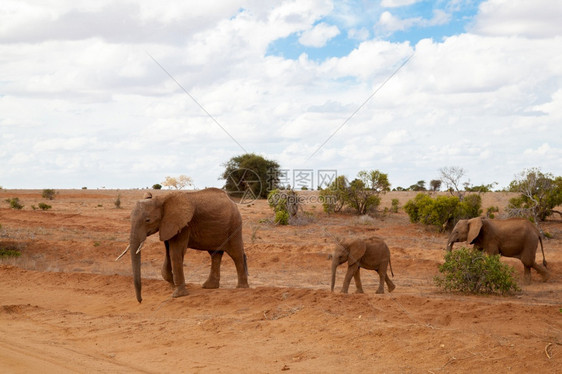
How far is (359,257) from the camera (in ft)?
44.1

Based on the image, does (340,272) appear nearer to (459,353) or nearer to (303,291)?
(303,291)

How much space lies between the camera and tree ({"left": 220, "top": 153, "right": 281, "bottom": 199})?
42281 millimetres

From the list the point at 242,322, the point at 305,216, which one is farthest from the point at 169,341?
the point at 305,216

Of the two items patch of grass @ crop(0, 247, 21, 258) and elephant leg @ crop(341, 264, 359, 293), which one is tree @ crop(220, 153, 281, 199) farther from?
elephant leg @ crop(341, 264, 359, 293)

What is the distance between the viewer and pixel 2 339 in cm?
853

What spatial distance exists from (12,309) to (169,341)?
13.6ft

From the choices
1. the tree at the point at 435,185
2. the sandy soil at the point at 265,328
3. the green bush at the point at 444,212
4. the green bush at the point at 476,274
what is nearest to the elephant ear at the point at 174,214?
the sandy soil at the point at 265,328

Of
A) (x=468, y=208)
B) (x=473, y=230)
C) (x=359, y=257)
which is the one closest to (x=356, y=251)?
(x=359, y=257)

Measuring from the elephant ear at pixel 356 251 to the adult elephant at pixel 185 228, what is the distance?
2.51 meters

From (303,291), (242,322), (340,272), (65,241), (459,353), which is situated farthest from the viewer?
(65,241)

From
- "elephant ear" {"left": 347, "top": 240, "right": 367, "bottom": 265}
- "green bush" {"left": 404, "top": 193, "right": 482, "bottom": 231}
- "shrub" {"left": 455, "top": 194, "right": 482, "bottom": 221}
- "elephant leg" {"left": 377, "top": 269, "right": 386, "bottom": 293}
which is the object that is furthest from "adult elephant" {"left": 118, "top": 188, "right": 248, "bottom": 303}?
"shrub" {"left": 455, "top": 194, "right": 482, "bottom": 221}

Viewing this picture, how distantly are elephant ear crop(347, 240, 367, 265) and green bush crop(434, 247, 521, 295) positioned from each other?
2120 millimetres

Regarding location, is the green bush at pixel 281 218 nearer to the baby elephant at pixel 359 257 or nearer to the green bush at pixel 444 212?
the green bush at pixel 444 212

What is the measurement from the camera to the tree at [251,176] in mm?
42281
